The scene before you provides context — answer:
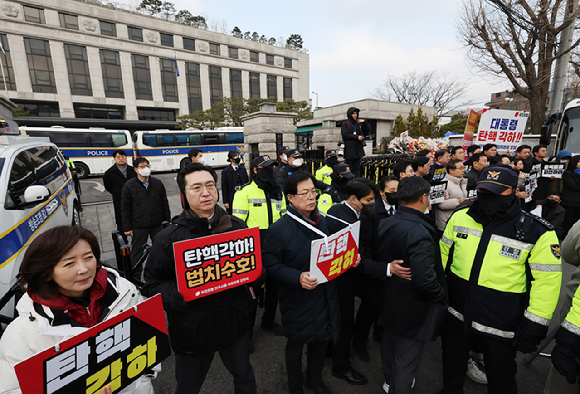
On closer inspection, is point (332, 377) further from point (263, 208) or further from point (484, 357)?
point (263, 208)

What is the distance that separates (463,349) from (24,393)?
113 inches

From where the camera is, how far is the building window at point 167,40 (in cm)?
3612

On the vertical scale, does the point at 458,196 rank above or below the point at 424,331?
above

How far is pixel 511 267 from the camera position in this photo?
2.00 meters

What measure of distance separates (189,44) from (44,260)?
146 feet

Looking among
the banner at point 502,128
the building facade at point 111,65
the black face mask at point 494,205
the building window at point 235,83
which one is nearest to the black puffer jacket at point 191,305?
the black face mask at point 494,205

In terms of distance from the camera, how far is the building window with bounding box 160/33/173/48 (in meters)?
36.1

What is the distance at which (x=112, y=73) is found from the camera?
108 ft

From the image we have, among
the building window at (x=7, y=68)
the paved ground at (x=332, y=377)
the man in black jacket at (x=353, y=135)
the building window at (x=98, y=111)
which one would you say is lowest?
the paved ground at (x=332, y=377)

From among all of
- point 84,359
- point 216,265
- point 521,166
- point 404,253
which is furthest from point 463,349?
point 521,166

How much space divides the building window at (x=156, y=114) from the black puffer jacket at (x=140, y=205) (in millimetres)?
36197

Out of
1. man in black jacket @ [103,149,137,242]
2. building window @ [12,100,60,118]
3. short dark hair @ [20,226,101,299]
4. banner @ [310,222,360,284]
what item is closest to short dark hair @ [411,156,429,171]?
banner @ [310,222,360,284]

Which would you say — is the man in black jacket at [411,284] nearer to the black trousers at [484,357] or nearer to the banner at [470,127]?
the black trousers at [484,357]

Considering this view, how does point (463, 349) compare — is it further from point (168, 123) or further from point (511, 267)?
point (168, 123)
